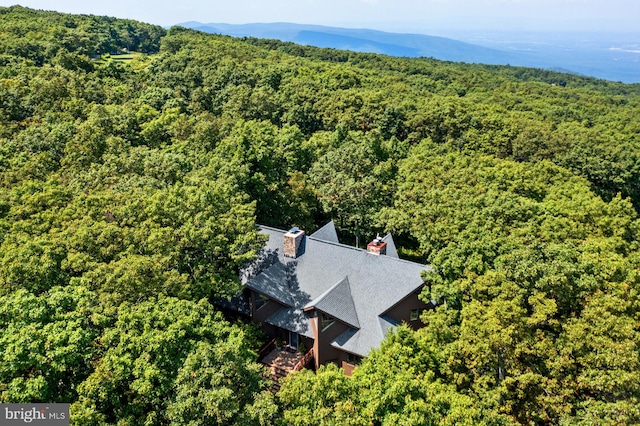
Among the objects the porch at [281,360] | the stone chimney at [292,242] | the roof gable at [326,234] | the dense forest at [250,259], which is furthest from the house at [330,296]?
the dense forest at [250,259]

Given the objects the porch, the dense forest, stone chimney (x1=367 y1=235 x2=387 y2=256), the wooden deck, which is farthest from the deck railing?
stone chimney (x1=367 y1=235 x2=387 y2=256)

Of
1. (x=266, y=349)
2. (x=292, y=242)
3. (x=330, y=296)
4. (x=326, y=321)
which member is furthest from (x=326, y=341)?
(x=292, y=242)

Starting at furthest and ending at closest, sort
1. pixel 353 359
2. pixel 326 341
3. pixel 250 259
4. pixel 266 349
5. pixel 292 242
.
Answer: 1. pixel 292 242
2. pixel 266 349
3. pixel 353 359
4. pixel 326 341
5. pixel 250 259

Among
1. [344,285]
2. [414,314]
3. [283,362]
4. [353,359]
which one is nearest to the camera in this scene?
[353,359]

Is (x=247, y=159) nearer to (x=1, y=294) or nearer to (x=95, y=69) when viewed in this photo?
(x=1, y=294)

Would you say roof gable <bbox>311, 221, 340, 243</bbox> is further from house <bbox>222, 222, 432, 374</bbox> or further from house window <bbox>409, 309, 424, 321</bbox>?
house window <bbox>409, 309, 424, 321</bbox>

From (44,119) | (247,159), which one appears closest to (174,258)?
(247,159)

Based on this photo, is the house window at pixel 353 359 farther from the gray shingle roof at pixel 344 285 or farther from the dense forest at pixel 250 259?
the dense forest at pixel 250 259

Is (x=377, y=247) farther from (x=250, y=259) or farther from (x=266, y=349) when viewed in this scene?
(x=266, y=349)
